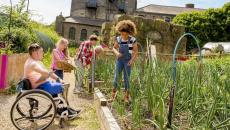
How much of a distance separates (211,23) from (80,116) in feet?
113

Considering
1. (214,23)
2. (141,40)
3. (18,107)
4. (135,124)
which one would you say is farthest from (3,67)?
(214,23)

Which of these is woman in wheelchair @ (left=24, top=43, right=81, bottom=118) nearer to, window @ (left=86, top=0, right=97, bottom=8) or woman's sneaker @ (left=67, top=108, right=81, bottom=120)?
woman's sneaker @ (left=67, top=108, right=81, bottom=120)

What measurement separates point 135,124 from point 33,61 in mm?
1783

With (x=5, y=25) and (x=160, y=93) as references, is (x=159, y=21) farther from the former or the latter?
(x=160, y=93)

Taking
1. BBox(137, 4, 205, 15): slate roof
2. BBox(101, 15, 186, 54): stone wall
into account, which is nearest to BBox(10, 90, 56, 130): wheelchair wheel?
BBox(101, 15, 186, 54): stone wall

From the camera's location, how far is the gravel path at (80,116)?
5660 mm

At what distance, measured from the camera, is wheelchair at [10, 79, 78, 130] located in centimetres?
522

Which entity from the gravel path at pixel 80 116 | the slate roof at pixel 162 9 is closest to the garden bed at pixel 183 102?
the gravel path at pixel 80 116

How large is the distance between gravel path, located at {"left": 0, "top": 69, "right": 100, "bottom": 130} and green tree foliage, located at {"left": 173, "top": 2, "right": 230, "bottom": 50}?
101ft

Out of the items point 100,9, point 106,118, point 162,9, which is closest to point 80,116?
point 106,118

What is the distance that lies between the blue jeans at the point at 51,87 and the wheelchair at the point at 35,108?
92 millimetres

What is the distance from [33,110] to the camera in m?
5.43

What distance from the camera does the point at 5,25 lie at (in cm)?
1209

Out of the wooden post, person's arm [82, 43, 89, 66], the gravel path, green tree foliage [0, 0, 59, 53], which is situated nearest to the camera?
the gravel path
